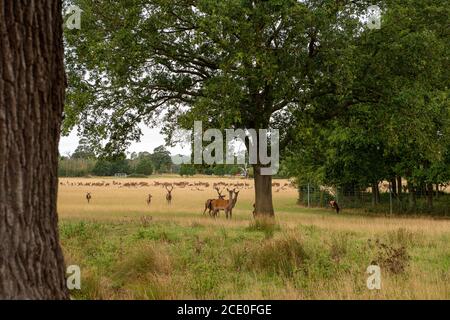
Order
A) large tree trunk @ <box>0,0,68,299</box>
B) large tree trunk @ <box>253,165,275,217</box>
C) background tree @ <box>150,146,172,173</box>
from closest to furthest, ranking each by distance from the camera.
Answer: large tree trunk @ <box>0,0,68,299</box>
large tree trunk @ <box>253,165,275,217</box>
background tree @ <box>150,146,172,173</box>

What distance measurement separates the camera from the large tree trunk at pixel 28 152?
3.89 m

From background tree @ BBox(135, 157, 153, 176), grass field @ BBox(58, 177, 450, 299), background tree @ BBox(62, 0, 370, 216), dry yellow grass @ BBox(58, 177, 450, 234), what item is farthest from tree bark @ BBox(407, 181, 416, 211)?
background tree @ BBox(135, 157, 153, 176)

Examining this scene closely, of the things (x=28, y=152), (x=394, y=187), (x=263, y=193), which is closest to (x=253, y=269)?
(x=28, y=152)

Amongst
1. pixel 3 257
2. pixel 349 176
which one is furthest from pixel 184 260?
pixel 349 176

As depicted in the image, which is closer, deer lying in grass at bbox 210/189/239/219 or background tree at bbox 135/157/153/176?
deer lying in grass at bbox 210/189/239/219

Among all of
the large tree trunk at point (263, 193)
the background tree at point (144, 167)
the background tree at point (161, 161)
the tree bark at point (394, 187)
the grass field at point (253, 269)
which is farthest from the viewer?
the background tree at point (144, 167)

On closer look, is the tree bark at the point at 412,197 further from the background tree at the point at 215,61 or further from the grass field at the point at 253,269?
the grass field at the point at 253,269

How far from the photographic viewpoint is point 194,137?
18516 mm

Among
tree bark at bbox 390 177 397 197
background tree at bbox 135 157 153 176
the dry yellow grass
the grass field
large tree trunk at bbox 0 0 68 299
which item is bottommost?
the dry yellow grass

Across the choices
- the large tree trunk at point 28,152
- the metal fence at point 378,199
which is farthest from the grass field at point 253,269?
the metal fence at point 378,199

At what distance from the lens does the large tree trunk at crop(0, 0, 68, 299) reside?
3895 millimetres

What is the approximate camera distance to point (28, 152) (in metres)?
4.01

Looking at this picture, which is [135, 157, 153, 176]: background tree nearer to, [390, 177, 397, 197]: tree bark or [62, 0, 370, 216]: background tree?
[390, 177, 397, 197]: tree bark

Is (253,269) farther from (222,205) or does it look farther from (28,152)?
(222,205)
